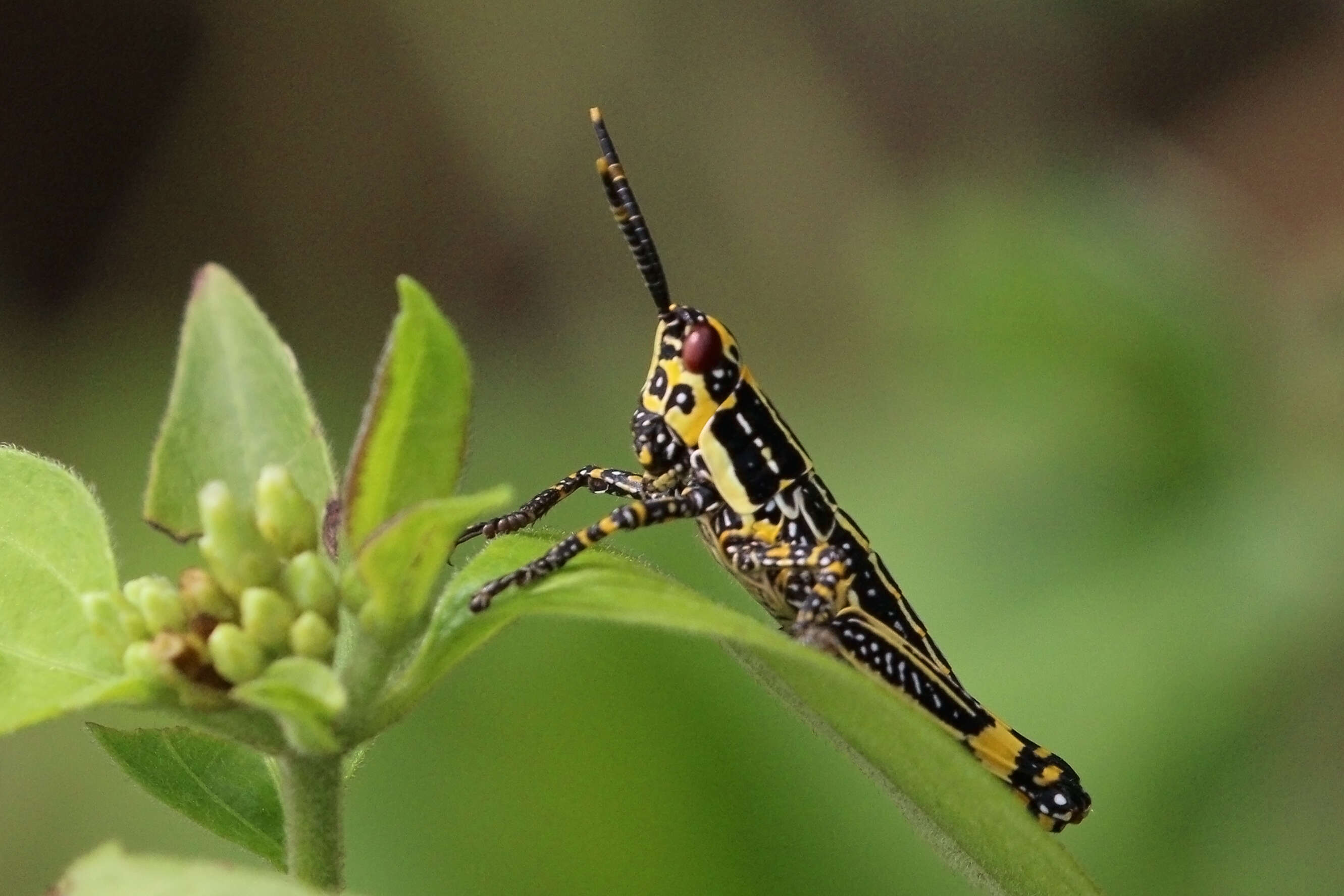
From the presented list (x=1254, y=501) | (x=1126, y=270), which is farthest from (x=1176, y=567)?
(x=1126, y=270)

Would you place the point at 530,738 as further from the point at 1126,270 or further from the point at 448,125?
the point at 448,125

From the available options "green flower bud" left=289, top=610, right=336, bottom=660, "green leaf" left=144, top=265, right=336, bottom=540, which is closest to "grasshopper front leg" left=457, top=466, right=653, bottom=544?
"green leaf" left=144, top=265, right=336, bottom=540

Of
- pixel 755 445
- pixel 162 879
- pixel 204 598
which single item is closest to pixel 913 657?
pixel 755 445

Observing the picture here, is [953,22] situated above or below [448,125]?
above

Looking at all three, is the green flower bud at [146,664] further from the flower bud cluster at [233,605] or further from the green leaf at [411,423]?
the green leaf at [411,423]

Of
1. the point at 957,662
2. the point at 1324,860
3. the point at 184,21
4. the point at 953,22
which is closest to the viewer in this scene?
the point at 1324,860

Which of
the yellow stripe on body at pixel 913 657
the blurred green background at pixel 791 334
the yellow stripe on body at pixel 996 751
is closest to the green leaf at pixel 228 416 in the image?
the yellow stripe on body at pixel 913 657

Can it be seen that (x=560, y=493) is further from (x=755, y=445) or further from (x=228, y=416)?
(x=228, y=416)
